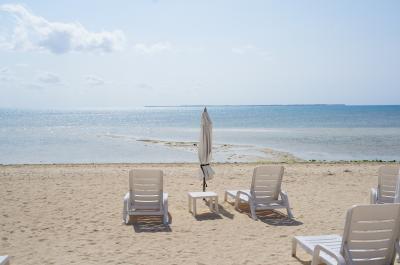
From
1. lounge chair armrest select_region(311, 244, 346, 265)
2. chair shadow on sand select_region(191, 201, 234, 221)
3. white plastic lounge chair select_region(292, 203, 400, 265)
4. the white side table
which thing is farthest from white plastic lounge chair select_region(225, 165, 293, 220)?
white plastic lounge chair select_region(292, 203, 400, 265)

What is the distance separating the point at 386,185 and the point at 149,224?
190 inches

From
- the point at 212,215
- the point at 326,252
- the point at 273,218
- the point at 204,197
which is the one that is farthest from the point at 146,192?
the point at 326,252

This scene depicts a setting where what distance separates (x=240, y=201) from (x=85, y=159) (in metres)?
17.9

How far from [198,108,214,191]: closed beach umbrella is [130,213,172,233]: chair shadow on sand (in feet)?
4.68

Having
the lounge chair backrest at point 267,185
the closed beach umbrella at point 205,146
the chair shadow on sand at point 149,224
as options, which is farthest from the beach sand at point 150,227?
the closed beach umbrella at point 205,146

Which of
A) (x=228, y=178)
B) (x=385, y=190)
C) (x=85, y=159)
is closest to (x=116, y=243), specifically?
(x=385, y=190)

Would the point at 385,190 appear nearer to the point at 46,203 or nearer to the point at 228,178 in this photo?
the point at 228,178

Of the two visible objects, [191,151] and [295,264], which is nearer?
[295,264]

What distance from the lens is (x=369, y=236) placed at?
4.30 metres

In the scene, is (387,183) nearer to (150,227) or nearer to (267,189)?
(267,189)

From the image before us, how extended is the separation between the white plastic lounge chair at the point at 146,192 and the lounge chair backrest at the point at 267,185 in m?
1.83

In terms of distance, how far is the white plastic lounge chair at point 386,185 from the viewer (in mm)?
7699

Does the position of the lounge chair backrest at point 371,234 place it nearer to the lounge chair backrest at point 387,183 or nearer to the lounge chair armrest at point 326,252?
the lounge chair armrest at point 326,252

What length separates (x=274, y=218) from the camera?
24.8ft
